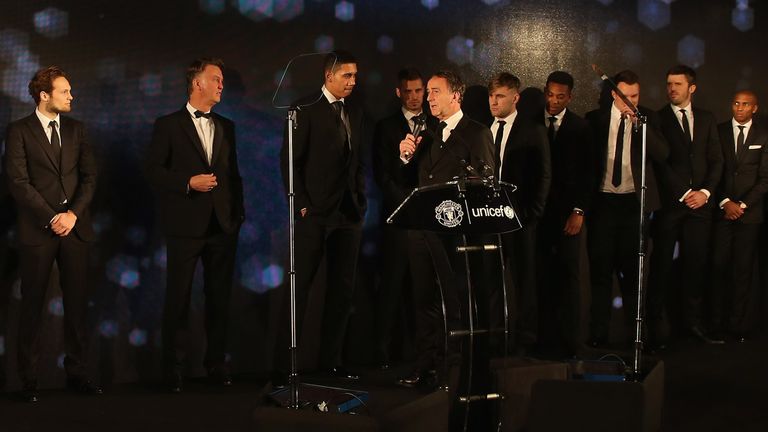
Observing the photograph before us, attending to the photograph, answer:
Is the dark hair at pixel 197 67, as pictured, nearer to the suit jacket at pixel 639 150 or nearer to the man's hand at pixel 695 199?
the suit jacket at pixel 639 150

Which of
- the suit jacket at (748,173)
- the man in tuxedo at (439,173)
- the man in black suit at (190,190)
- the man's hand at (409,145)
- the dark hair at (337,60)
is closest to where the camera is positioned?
the man in tuxedo at (439,173)

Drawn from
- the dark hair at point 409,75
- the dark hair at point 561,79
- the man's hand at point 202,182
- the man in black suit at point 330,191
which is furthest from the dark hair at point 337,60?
the dark hair at point 561,79

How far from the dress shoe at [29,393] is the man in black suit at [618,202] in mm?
3620

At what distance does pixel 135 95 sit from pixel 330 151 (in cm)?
124

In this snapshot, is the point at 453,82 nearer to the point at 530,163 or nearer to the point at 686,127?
the point at 530,163

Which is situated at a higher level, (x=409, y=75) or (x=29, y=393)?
(x=409, y=75)

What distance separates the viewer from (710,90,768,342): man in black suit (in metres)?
7.05

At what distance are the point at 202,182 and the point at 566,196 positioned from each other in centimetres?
246

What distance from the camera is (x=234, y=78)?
6.09 m

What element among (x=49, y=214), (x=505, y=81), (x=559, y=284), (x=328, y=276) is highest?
(x=505, y=81)

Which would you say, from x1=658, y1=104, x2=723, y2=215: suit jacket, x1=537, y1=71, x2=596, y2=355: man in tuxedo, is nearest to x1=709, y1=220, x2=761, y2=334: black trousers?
x1=658, y1=104, x2=723, y2=215: suit jacket

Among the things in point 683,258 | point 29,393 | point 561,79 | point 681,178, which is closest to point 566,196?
point 561,79

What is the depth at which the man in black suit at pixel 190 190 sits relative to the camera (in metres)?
5.57

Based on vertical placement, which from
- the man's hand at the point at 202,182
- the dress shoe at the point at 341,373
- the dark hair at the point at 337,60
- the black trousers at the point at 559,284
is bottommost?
the dress shoe at the point at 341,373
